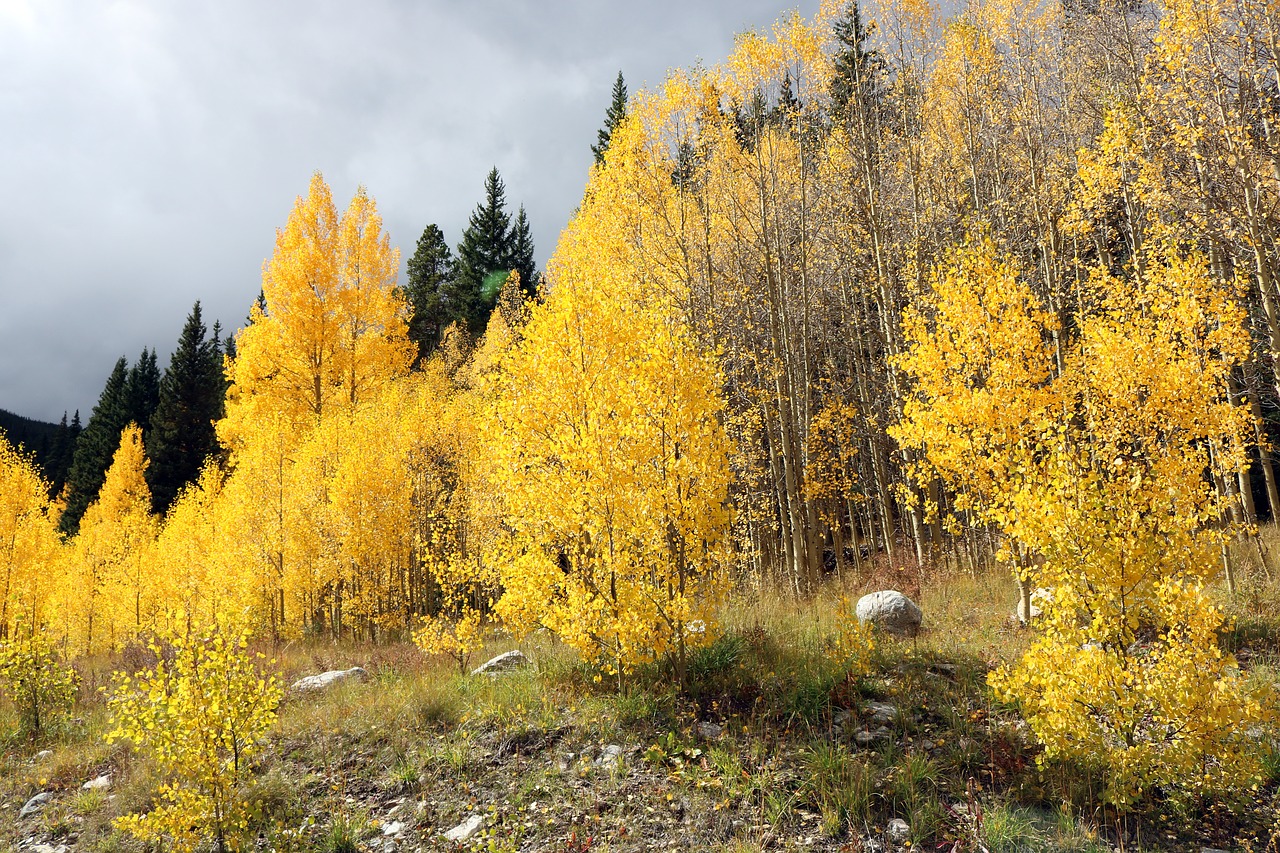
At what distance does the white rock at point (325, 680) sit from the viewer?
8.98 meters

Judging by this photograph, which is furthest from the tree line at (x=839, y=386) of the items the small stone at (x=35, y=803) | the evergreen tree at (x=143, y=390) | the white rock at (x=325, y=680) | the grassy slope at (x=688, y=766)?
the evergreen tree at (x=143, y=390)

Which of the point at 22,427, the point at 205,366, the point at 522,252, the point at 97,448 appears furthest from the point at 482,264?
the point at 22,427

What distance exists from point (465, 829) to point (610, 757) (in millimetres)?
1295

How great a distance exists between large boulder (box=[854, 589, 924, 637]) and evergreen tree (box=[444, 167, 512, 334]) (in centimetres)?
2688

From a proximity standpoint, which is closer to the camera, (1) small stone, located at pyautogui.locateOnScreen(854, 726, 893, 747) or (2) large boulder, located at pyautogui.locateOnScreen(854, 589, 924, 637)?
(1) small stone, located at pyautogui.locateOnScreen(854, 726, 893, 747)

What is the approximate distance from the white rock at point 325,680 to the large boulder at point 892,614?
287 inches

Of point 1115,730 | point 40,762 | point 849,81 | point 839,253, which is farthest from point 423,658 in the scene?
point 849,81

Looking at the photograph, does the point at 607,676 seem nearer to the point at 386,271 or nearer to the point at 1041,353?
the point at 1041,353

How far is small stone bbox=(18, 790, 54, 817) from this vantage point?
6.28 meters

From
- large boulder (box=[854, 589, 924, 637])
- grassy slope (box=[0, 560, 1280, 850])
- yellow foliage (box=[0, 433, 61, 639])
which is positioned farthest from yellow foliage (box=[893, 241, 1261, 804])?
yellow foliage (box=[0, 433, 61, 639])

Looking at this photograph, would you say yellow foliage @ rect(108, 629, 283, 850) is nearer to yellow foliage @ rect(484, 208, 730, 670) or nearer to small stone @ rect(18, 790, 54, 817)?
→ small stone @ rect(18, 790, 54, 817)

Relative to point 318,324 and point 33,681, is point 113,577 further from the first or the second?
point 33,681

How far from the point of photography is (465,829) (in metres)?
5.00

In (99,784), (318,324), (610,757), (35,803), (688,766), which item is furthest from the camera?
(318,324)
